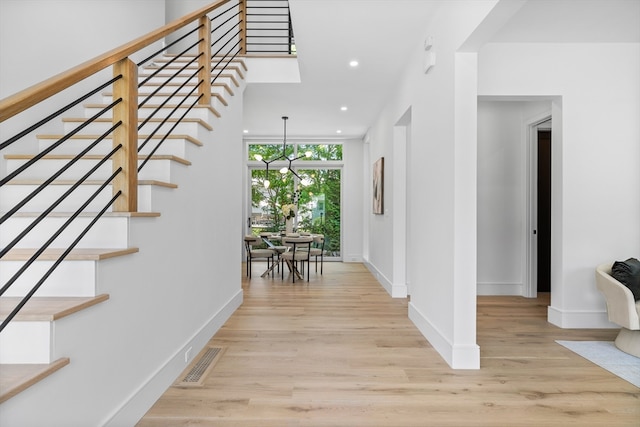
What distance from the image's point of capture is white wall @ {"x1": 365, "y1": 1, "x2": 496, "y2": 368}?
8.70ft

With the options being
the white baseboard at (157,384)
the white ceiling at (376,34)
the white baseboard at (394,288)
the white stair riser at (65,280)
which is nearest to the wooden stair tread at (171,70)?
the white ceiling at (376,34)

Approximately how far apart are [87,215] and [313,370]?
172 cm

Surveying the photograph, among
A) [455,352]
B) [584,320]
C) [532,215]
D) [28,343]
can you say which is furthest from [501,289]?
[28,343]

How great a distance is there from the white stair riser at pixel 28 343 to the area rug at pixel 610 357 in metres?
3.25

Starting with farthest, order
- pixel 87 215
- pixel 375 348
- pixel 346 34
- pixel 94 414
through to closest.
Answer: pixel 346 34, pixel 375 348, pixel 87 215, pixel 94 414

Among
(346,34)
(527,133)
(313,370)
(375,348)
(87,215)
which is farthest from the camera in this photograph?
(527,133)

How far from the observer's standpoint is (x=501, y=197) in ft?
16.4

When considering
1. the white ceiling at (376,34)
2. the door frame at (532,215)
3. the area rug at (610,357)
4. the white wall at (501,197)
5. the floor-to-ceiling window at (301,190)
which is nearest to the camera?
the area rug at (610,357)

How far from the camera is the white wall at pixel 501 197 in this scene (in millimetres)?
4980

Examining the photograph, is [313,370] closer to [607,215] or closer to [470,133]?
[470,133]

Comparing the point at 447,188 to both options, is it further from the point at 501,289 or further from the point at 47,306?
the point at 501,289

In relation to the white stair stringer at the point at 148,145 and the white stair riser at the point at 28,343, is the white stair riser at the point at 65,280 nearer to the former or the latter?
the white stair riser at the point at 28,343

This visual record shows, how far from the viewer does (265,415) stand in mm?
2020

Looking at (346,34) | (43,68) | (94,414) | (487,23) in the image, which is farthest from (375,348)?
(43,68)
